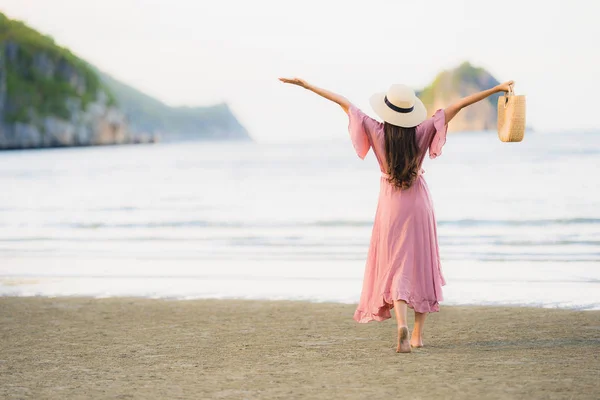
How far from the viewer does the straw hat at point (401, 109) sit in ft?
18.2

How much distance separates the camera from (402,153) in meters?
5.61

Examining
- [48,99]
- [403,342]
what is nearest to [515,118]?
[403,342]

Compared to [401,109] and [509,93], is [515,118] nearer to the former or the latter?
[509,93]

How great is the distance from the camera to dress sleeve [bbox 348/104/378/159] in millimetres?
5703

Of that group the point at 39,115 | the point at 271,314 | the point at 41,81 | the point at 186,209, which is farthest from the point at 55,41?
the point at 271,314

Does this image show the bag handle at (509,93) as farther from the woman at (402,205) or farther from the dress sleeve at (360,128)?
the dress sleeve at (360,128)

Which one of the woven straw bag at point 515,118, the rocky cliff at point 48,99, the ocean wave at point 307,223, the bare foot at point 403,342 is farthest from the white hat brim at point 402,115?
the rocky cliff at point 48,99

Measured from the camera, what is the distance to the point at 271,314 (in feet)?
24.1

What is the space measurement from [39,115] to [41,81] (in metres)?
10.3

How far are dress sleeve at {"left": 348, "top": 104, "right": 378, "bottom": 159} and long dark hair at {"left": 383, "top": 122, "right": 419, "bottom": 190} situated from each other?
0.42ft

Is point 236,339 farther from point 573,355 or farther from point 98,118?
point 98,118

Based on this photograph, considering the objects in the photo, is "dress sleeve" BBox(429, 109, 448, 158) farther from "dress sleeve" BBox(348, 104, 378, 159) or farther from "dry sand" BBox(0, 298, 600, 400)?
"dry sand" BBox(0, 298, 600, 400)

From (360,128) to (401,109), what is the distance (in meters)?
0.30

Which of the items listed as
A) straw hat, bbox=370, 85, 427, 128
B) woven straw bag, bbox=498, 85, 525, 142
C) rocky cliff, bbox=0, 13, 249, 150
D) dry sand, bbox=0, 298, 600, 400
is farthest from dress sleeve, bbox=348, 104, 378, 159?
rocky cliff, bbox=0, 13, 249, 150
